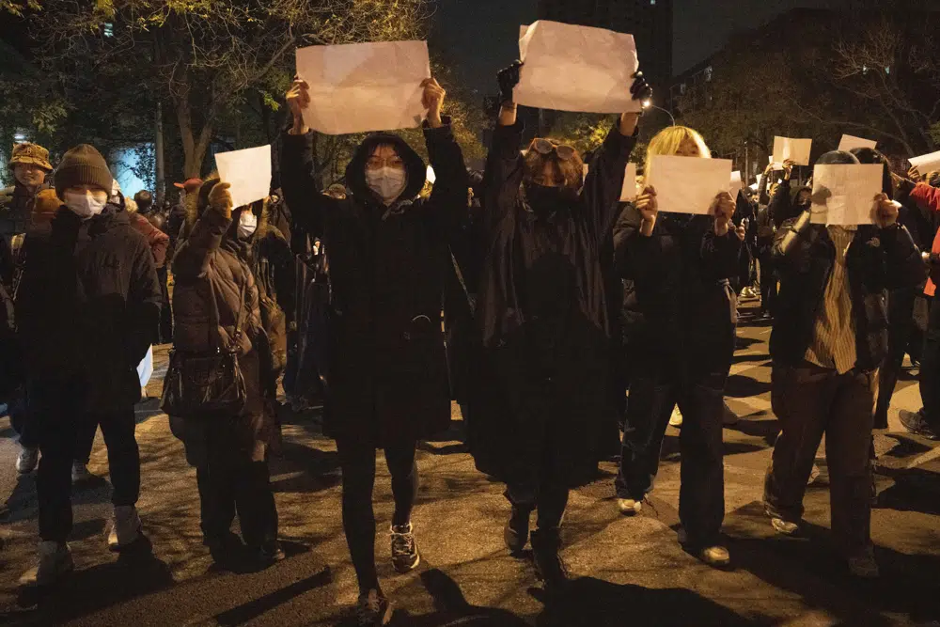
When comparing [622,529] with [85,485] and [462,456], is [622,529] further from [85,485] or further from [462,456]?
[85,485]

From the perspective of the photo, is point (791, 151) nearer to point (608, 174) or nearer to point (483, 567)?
point (608, 174)

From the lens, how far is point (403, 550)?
4277 mm

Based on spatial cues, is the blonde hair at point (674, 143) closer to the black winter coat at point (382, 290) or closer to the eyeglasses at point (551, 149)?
the eyeglasses at point (551, 149)

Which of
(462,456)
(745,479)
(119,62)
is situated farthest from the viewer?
(119,62)

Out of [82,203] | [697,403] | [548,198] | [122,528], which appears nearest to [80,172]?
[82,203]

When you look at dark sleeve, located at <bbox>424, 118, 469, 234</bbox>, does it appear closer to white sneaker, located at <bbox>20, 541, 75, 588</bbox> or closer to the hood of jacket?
the hood of jacket

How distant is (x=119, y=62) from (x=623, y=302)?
1884 cm

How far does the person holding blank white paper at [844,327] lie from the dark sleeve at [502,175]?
141cm

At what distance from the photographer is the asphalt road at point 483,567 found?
380 centimetres

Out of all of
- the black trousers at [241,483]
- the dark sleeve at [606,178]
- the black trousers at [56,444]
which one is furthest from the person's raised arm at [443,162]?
the black trousers at [56,444]

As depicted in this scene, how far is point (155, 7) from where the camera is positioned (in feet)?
52.3

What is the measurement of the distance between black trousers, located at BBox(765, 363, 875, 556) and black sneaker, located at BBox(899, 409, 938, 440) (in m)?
2.68

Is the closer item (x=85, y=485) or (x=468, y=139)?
(x=85, y=485)

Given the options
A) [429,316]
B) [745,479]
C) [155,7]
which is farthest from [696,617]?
[155,7]
